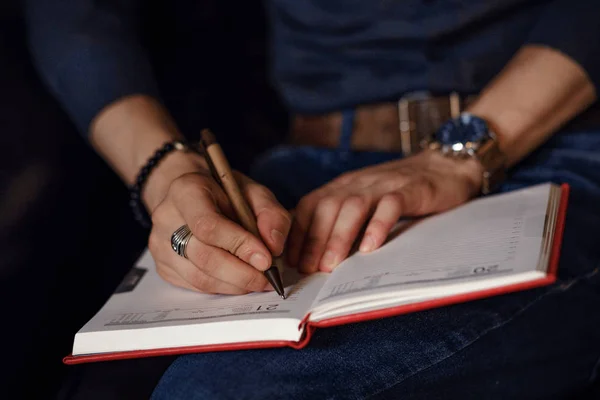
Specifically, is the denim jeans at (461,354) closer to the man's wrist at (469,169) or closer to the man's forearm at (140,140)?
the man's wrist at (469,169)

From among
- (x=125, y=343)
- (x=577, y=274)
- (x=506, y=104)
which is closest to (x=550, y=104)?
(x=506, y=104)

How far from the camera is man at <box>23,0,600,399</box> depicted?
613mm

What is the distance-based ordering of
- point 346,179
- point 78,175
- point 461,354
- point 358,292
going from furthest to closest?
point 78,175
point 346,179
point 461,354
point 358,292

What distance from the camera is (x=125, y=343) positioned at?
0.58 m

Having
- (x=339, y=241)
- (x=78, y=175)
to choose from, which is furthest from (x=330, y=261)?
(x=78, y=175)

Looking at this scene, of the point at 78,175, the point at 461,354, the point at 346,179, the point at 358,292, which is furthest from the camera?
the point at 78,175

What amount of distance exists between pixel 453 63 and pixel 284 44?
29 centimetres

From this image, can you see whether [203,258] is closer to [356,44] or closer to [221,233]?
[221,233]

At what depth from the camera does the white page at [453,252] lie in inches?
20.8

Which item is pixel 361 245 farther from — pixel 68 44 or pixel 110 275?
pixel 68 44

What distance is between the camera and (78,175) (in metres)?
0.99

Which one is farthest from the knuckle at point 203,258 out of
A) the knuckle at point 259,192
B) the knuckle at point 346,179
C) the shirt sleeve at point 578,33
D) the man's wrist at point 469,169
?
the shirt sleeve at point 578,33

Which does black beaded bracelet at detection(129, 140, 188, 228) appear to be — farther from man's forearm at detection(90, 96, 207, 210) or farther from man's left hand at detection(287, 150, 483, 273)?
man's left hand at detection(287, 150, 483, 273)

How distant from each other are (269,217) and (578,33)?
0.54 m
